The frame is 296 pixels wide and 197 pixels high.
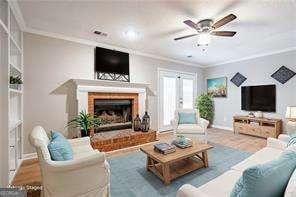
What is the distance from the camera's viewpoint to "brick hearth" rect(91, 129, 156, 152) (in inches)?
146

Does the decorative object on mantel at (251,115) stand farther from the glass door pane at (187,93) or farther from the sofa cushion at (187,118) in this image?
the sofa cushion at (187,118)

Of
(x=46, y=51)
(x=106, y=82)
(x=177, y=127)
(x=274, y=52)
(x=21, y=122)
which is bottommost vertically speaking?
(x=177, y=127)

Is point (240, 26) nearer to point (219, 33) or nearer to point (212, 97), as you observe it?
point (219, 33)

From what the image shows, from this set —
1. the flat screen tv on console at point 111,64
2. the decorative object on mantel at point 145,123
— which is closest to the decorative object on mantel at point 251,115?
the decorative object on mantel at point 145,123

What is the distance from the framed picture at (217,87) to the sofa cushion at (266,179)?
5.45 meters

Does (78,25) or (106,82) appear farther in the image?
(106,82)

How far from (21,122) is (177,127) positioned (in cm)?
325

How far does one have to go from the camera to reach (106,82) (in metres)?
4.21

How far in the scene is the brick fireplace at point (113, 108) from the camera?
422 cm

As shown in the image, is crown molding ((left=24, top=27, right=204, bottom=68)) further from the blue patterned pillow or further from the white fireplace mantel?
the blue patterned pillow

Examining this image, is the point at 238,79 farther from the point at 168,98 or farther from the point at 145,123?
the point at 145,123

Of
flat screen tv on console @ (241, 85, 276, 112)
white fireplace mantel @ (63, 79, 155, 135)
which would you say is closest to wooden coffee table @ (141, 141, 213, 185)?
white fireplace mantel @ (63, 79, 155, 135)

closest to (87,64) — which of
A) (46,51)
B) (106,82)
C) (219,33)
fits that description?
(106,82)

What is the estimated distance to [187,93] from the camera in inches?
256
